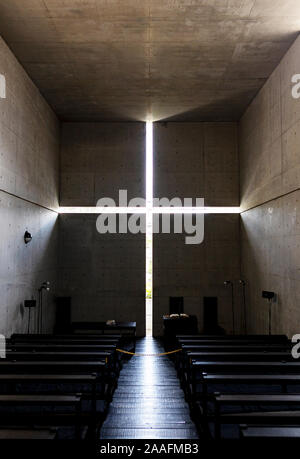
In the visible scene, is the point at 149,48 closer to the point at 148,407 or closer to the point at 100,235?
the point at 100,235

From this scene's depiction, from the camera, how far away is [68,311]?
25.9ft

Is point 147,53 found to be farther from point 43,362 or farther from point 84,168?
point 43,362

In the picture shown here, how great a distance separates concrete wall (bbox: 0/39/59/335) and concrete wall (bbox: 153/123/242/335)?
267 cm

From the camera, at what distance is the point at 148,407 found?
3838 mm

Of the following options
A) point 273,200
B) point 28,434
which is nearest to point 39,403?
point 28,434

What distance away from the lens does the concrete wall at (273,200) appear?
529 cm

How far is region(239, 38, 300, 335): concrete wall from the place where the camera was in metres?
5.29

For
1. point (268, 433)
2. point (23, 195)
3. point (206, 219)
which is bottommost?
point (268, 433)

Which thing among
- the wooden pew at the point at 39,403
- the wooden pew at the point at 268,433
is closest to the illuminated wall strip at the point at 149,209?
the wooden pew at the point at 39,403

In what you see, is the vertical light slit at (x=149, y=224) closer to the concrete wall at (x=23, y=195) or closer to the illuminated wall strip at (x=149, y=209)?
the illuminated wall strip at (x=149, y=209)

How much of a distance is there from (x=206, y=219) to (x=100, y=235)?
271cm

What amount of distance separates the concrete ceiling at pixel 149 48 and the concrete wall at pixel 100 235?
1.02m

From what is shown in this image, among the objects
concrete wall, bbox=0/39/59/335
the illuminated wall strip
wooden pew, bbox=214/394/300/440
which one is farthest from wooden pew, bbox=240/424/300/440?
the illuminated wall strip
